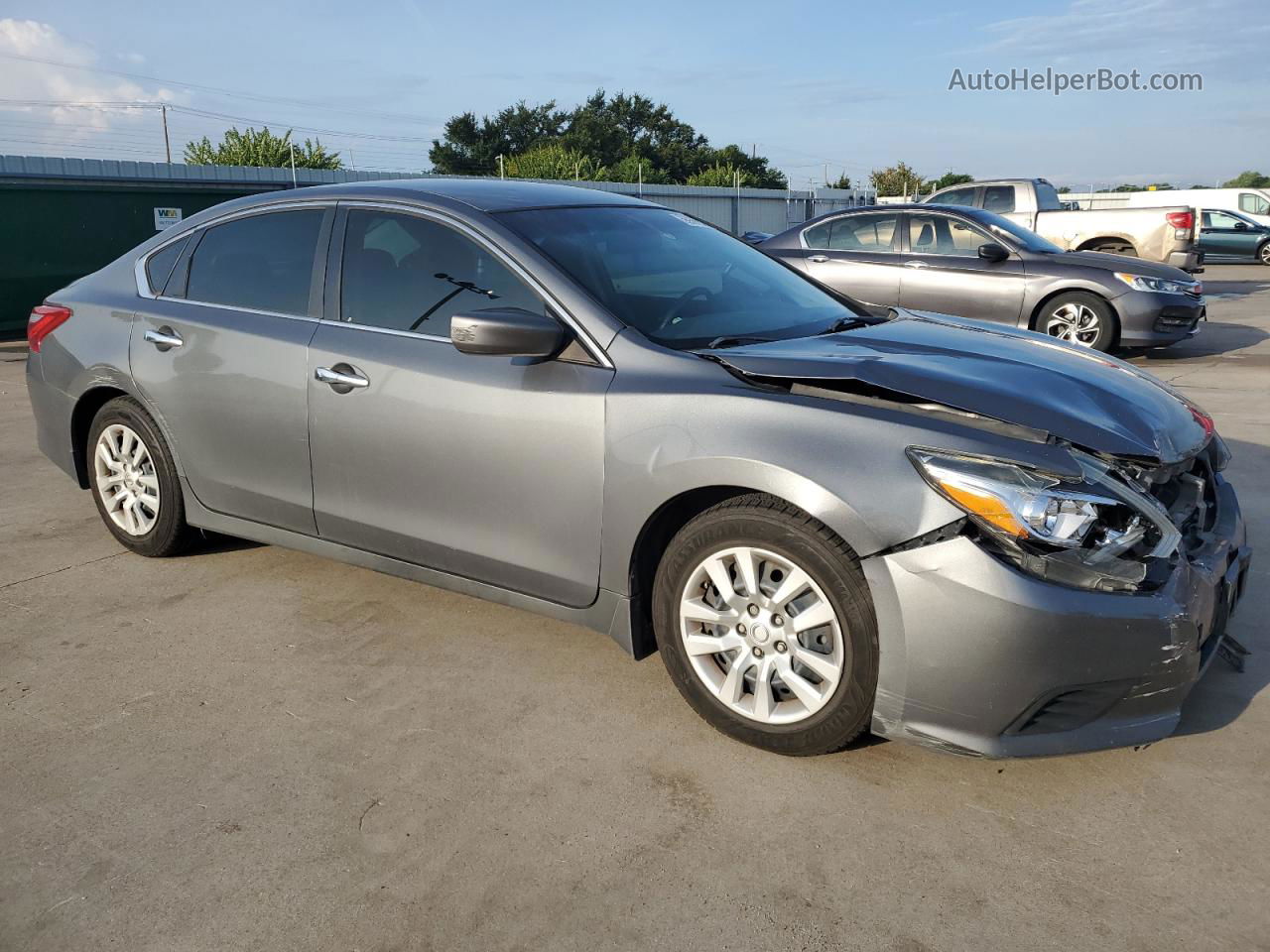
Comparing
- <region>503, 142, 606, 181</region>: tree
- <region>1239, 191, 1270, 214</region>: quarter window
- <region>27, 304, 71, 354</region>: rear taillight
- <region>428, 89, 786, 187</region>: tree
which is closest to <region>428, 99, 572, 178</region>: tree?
<region>428, 89, 786, 187</region>: tree

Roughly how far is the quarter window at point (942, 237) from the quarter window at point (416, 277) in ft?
25.1

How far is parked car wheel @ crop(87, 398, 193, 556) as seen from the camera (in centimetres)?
457

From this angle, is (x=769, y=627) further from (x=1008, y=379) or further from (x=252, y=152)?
(x=252, y=152)

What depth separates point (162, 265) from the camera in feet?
15.4

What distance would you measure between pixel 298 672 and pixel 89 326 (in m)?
2.15

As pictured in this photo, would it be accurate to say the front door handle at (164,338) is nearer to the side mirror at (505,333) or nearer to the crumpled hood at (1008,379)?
the side mirror at (505,333)

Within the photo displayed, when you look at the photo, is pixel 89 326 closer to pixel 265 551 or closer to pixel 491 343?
pixel 265 551

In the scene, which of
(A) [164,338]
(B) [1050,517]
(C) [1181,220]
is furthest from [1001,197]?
(B) [1050,517]

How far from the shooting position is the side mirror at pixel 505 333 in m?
3.25

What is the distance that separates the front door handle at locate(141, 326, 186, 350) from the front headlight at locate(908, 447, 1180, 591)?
3.15 meters

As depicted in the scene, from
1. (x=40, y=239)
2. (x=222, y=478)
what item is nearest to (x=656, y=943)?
(x=222, y=478)

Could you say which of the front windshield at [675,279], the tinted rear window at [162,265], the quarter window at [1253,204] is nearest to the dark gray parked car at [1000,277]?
the front windshield at [675,279]

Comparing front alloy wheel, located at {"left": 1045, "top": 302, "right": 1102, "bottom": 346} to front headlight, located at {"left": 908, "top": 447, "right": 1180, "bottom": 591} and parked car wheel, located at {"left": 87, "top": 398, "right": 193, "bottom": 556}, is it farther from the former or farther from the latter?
parked car wheel, located at {"left": 87, "top": 398, "right": 193, "bottom": 556}

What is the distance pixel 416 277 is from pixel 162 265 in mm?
1587
